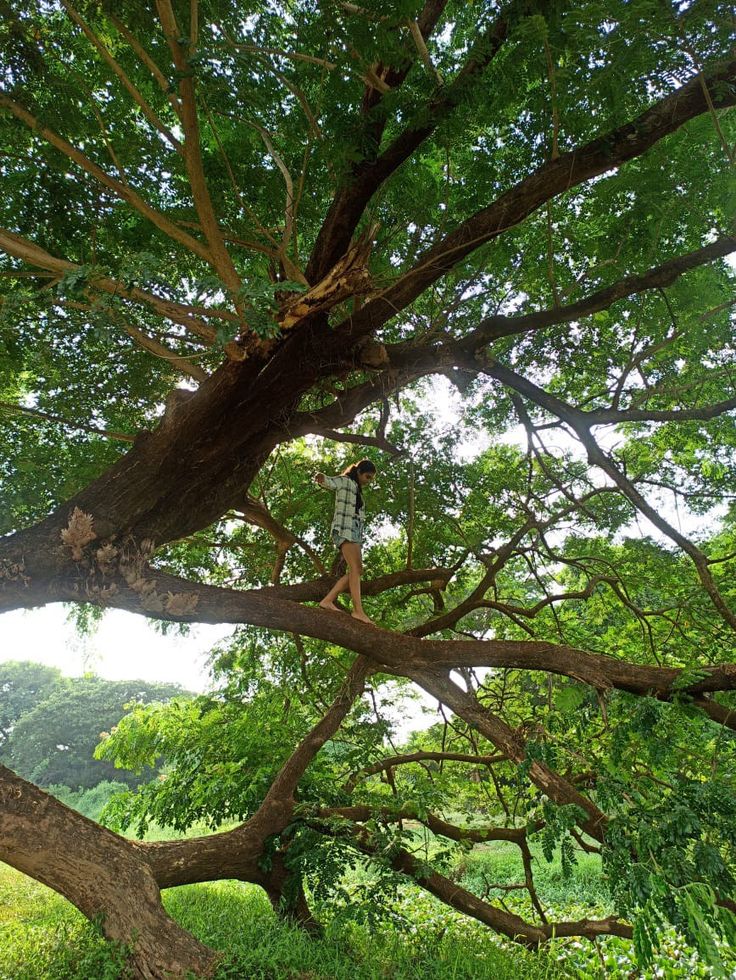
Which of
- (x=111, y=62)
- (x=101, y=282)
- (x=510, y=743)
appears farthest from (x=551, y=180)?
(x=510, y=743)

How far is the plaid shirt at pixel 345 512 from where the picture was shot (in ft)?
16.5

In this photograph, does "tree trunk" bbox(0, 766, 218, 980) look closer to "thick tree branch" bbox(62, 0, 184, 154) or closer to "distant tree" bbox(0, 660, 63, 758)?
"thick tree branch" bbox(62, 0, 184, 154)

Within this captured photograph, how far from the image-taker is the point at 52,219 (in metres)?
4.90

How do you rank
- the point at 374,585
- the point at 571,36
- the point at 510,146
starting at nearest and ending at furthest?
the point at 571,36 → the point at 510,146 → the point at 374,585

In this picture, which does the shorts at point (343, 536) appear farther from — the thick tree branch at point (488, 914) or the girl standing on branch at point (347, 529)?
the thick tree branch at point (488, 914)

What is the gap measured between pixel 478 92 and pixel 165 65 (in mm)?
2357

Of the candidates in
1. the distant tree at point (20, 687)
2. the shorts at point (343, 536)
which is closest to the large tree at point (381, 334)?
the shorts at point (343, 536)

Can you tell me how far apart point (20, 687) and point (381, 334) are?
21.3 meters

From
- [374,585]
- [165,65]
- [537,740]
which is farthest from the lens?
[374,585]

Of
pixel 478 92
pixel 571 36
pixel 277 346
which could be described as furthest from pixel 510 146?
pixel 277 346

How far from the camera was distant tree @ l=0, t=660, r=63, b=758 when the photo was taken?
19641mm

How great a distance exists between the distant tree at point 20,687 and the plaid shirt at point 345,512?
19.0 m

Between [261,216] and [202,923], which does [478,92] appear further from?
[202,923]

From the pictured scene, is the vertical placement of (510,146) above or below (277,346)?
above
